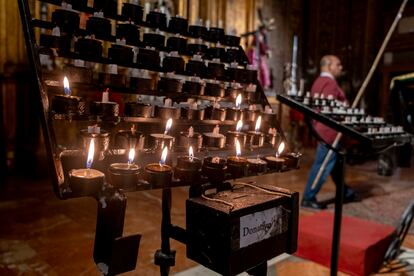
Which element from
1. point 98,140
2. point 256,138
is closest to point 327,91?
point 256,138

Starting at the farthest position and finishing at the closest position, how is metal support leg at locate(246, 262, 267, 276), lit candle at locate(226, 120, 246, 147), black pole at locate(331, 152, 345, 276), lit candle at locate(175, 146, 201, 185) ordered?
1. black pole at locate(331, 152, 345, 276)
2. lit candle at locate(226, 120, 246, 147)
3. metal support leg at locate(246, 262, 267, 276)
4. lit candle at locate(175, 146, 201, 185)

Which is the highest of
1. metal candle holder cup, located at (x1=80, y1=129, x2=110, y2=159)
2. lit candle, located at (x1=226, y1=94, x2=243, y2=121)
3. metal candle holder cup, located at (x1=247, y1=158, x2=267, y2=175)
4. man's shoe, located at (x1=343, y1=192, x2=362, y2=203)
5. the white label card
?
lit candle, located at (x1=226, y1=94, x2=243, y2=121)

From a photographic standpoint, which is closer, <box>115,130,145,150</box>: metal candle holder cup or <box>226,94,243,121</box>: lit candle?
<box>115,130,145,150</box>: metal candle holder cup

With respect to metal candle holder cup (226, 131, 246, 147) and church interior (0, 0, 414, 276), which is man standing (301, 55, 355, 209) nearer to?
church interior (0, 0, 414, 276)

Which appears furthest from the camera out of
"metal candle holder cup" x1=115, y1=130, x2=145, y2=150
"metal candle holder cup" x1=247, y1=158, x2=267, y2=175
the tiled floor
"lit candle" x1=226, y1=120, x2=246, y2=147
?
the tiled floor

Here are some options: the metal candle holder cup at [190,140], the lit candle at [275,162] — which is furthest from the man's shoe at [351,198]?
the metal candle holder cup at [190,140]

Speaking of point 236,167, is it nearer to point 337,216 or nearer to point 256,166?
point 256,166

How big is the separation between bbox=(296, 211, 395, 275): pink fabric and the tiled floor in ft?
0.43

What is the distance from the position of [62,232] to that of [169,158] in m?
2.29

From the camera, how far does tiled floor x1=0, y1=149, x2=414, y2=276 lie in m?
2.97

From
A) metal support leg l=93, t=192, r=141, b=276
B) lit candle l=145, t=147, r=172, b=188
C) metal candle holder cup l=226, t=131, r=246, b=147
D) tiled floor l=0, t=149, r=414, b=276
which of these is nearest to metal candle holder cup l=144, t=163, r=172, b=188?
lit candle l=145, t=147, r=172, b=188

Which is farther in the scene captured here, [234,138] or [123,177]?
[234,138]

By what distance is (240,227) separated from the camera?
173 centimetres

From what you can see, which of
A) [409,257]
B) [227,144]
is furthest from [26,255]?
[409,257]
